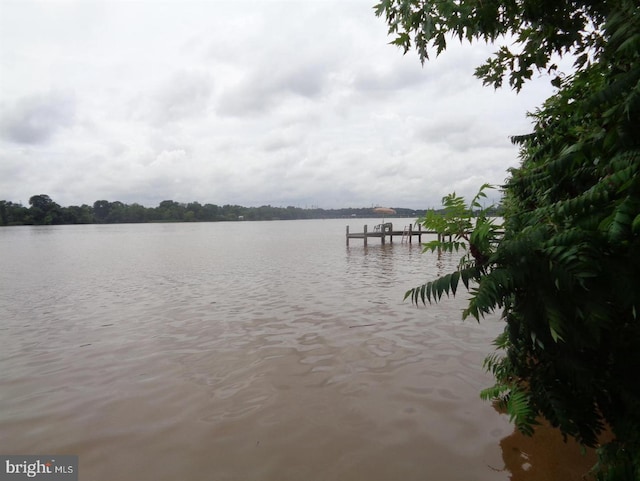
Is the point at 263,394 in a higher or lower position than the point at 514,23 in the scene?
lower

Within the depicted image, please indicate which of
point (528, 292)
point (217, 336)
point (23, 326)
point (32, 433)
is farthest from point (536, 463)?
point (23, 326)

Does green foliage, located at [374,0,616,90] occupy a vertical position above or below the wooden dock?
above

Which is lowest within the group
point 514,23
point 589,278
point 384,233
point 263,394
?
point 263,394

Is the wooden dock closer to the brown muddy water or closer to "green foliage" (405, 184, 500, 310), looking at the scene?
the brown muddy water

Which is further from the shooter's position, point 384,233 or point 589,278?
point 384,233

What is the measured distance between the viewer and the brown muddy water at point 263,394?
363 cm

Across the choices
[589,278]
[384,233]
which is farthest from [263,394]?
[384,233]

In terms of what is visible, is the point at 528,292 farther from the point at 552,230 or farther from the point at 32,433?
the point at 32,433

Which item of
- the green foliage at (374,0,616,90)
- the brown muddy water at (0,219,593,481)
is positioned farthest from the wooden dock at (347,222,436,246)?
the green foliage at (374,0,616,90)

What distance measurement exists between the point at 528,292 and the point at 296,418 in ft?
11.4

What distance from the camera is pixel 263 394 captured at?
520 cm

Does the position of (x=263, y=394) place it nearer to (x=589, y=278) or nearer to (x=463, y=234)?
(x=463, y=234)

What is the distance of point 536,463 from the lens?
3.45m

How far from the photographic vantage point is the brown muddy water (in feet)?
11.9
